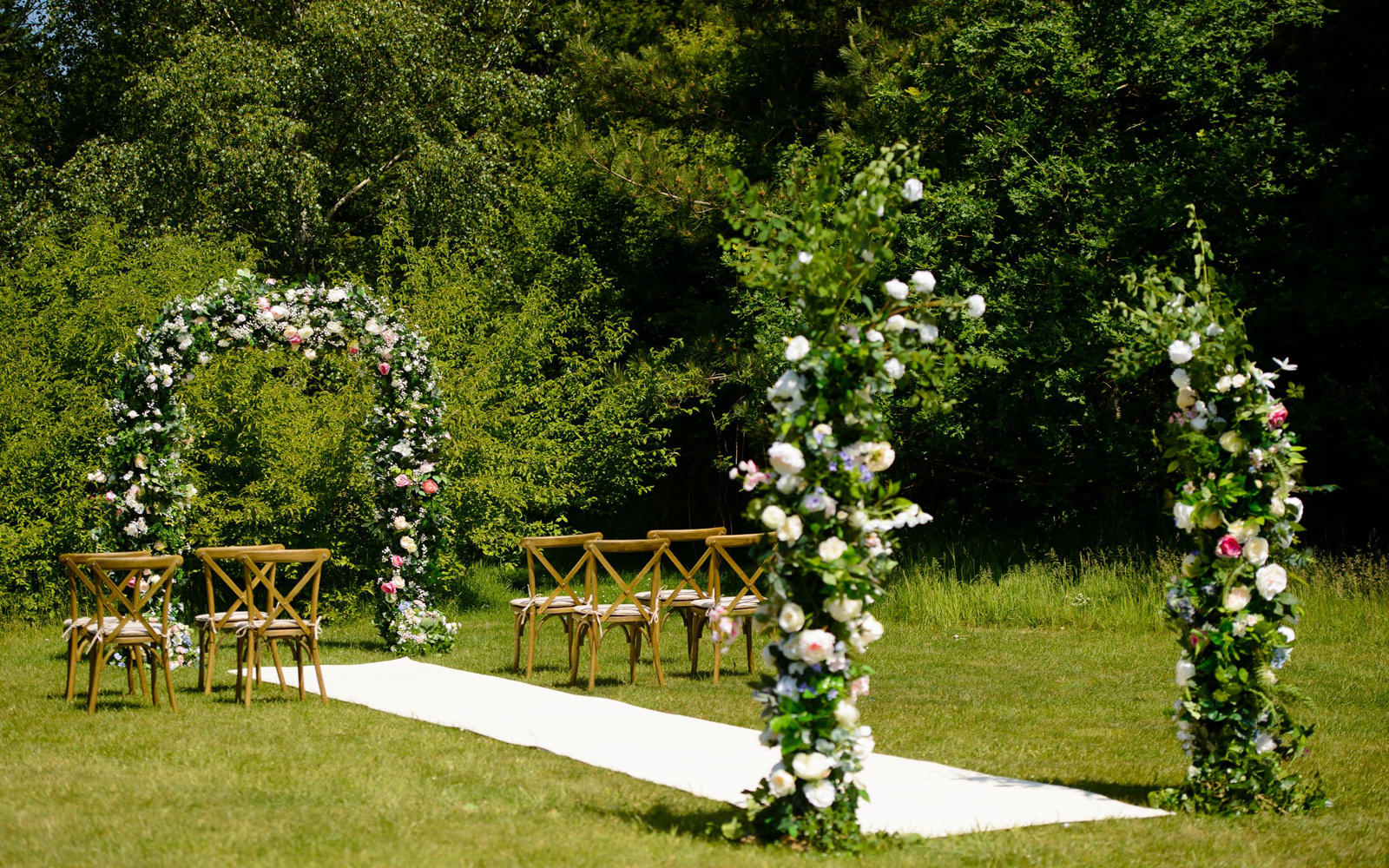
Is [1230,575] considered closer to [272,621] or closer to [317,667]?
[317,667]

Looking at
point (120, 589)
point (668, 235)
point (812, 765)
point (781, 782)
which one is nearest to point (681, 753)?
point (781, 782)

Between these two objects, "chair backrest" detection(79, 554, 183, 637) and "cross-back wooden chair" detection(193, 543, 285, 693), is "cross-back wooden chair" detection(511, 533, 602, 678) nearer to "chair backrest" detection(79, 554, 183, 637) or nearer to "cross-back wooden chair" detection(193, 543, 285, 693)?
"cross-back wooden chair" detection(193, 543, 285, 693)

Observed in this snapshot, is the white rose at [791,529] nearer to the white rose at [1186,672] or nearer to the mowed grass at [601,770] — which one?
the mowed grass at [601,770]

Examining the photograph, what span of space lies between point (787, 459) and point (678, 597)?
16.0 ft

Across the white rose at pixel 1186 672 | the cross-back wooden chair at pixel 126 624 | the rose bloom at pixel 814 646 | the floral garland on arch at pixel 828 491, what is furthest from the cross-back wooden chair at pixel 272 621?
the white rose at pixel 1186 672

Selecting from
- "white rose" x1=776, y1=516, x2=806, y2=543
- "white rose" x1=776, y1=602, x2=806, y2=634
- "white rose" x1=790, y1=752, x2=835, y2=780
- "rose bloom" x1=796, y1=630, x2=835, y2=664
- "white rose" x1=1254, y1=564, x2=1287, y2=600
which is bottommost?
"white rose" x1=790, y1=752, x2=835, y2=780

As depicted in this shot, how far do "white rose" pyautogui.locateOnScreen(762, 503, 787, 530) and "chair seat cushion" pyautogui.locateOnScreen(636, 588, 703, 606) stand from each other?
422 centimetres

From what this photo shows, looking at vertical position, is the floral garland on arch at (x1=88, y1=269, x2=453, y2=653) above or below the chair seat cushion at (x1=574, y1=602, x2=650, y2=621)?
above

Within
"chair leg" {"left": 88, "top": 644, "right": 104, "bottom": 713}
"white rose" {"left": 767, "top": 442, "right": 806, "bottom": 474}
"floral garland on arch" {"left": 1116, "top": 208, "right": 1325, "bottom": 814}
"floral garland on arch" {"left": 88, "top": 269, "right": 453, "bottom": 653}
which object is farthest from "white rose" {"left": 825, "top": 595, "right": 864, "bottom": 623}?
"floral garland on arch" {"left": 88, "top": 269, "right": 453, "bottom": 653}

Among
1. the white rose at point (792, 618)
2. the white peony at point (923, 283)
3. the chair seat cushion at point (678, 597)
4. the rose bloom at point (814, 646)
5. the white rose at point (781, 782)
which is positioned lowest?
the white rose at point (781, 782)

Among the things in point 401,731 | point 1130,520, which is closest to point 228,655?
point 401,731

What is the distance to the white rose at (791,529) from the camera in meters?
4.68

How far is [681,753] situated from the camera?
256 inches

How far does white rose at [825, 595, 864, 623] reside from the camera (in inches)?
184
